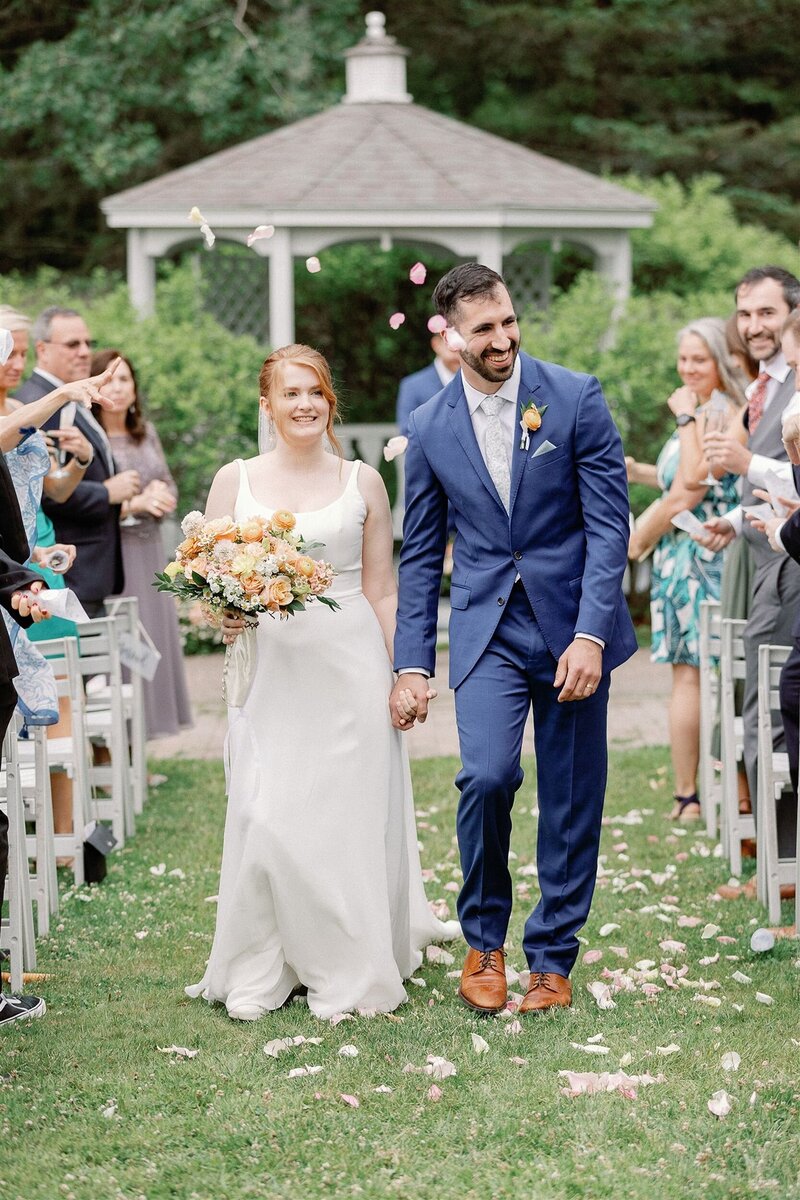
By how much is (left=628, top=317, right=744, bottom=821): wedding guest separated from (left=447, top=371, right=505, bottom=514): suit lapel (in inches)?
95.6

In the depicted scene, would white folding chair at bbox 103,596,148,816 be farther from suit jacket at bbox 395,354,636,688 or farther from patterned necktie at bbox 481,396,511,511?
patterned necktie at bbox 481,396,511,511

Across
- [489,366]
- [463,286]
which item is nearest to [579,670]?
[489,366]

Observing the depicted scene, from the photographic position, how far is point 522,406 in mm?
5098

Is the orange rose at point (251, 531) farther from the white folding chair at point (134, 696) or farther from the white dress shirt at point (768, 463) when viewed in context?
the white folding chair at point (134, 696)

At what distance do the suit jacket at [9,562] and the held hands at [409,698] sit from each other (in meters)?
1.16

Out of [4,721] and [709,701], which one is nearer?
[4,721]

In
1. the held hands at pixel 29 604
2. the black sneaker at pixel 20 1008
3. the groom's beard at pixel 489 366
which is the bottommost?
the black sneaker at pixel 20 1008

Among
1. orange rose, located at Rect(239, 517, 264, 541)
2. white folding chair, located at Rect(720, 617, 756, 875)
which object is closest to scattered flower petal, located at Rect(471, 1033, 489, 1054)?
orange rose, located at Rect(239, 517, 264, 541)

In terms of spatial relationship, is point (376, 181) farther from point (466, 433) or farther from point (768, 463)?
point (466, 433)

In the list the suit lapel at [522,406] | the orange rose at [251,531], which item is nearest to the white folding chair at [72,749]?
the orange rose at [251,531]

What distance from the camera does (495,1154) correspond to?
4.14 m

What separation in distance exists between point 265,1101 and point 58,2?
21180 mm

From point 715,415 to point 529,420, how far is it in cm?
250

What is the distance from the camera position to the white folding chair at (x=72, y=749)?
6.86 metres
